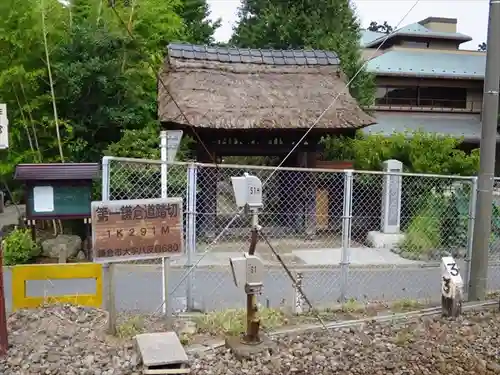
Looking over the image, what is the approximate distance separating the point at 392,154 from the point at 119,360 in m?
9.03

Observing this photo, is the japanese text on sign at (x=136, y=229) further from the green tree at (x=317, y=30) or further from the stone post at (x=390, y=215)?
the green tree at (x=317, y=30)

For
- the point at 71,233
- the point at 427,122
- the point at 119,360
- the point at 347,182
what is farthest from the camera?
the point at 427,122

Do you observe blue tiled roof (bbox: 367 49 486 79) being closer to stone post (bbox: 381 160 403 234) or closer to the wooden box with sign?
stone post (bbox: 381 160 403 234)

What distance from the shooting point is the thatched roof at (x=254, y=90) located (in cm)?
1031

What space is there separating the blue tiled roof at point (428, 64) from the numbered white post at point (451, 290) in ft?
43.1

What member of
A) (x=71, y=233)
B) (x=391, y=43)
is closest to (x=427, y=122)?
(x=391, y=43)

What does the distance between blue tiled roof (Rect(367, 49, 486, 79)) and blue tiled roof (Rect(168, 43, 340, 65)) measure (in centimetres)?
583

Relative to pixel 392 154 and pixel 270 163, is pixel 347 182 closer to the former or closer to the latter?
pixel 392 154

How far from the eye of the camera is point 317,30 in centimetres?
1606

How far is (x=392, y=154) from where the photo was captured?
468 inches

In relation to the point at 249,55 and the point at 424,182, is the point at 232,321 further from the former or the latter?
the point at 249,55

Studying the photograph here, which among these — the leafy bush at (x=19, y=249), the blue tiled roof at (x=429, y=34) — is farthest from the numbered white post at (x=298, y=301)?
the blue tiled roof at (x=429, y=34)

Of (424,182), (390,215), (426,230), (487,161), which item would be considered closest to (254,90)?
(390,215)

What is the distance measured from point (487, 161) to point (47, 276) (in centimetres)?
505
